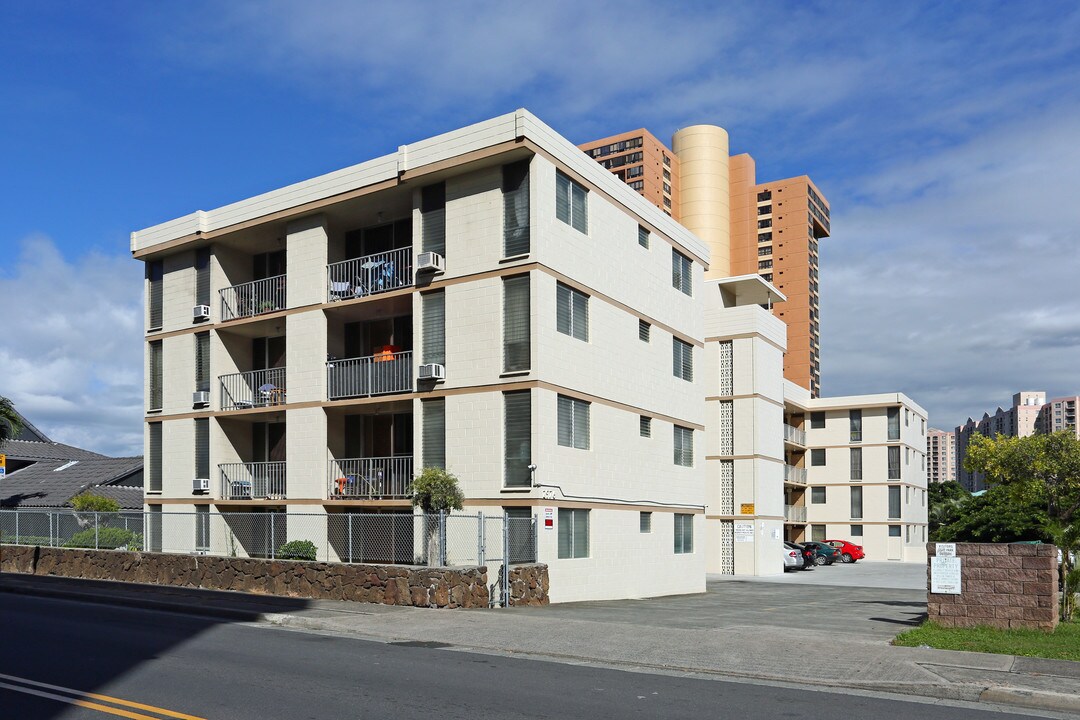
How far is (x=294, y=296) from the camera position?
28.5m

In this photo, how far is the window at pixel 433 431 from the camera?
24922 millimetres

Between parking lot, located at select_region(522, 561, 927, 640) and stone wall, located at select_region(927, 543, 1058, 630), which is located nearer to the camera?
stone wall, located at select_region(927, 543, 1058, 630)

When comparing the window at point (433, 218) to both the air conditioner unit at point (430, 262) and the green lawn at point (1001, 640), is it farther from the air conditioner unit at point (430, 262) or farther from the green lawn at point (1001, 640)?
the green lawn at point (1001, 640)

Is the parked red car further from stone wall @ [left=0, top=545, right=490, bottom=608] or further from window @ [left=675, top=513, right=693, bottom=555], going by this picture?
stone wall @ [left=0, top=545, right=490, bottom=608]

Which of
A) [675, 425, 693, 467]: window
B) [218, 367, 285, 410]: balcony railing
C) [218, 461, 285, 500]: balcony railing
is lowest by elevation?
[218, 461, 285, 500]: balcony railing

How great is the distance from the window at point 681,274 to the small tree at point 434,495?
1191cm

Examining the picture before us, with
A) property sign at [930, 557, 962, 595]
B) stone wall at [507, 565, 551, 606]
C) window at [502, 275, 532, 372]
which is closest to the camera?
property sign at [930, 557, 962, 595]

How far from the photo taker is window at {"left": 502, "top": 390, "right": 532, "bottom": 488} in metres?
23.4

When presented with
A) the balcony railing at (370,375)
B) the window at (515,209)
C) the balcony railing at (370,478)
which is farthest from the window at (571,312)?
the balcony railing at (370,478)

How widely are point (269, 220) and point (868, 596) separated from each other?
21.7 metres

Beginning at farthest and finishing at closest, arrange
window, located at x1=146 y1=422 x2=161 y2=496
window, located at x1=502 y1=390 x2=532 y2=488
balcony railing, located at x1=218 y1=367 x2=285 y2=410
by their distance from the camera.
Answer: window, located at x1=146 y1=422 x2=161 y2=496 → balcony railing, located at x1=218 y1=367 x2=285 y2=410 → window, located at x1=502 y1=390 x2=532 y2=488

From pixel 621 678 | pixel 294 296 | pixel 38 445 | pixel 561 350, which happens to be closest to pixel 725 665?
pixel 621 678

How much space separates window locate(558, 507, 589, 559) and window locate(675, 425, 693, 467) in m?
6.85

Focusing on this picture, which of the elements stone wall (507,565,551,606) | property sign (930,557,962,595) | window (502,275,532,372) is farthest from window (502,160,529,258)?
property sign (930,557,962,595)
